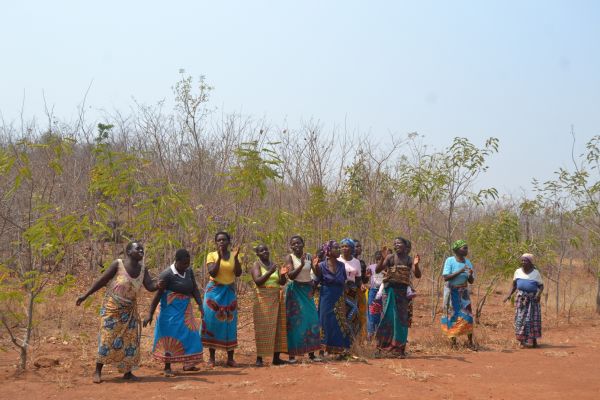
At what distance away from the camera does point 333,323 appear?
7316 mm

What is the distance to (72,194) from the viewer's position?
13.8 m

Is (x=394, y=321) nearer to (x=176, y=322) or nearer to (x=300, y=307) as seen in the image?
(x=300, y=307)

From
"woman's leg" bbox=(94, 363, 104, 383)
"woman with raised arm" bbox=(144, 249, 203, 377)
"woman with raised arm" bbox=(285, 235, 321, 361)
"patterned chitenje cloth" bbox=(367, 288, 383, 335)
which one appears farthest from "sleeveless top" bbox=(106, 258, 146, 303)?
"patterned chitenje cloth" bbox=(367, 288, 383, 335)

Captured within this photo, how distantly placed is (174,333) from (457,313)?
377 cm

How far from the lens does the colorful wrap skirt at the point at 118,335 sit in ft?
19.4

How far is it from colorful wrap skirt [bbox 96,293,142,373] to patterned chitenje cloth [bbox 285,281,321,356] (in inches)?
68.1

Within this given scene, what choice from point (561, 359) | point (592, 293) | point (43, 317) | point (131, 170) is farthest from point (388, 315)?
point (592, 293)

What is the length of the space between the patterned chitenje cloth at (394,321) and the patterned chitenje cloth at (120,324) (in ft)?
9.71

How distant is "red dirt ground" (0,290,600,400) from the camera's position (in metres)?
5.71

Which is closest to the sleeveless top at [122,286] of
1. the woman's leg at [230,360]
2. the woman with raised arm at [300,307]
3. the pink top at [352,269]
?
the woman's leg at [230,360]

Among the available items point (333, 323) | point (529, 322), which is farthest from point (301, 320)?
point (529, 322)

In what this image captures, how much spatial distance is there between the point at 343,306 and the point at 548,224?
9.48 m

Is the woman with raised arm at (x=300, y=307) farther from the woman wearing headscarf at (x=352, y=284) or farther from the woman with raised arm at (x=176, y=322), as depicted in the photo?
the woman with raised arm at (x=176, y=322)

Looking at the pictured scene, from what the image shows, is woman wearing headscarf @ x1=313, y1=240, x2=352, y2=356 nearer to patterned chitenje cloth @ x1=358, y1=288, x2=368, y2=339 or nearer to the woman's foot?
patterned chitenje cloth @ x1=358, y1=288, x2=368, y2=339
